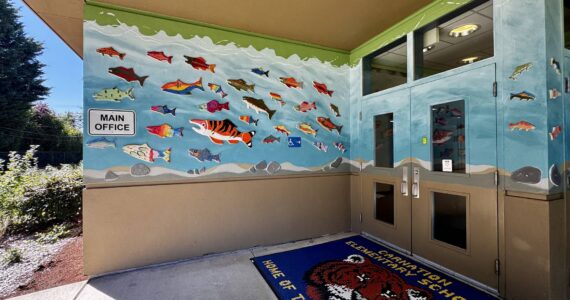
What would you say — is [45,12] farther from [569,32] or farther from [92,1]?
[569,32]

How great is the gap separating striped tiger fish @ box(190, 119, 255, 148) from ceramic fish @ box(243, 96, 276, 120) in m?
0.33

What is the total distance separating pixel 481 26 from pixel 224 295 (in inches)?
145

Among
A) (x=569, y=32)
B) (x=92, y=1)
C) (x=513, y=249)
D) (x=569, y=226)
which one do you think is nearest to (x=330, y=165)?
(x=513, y=249)

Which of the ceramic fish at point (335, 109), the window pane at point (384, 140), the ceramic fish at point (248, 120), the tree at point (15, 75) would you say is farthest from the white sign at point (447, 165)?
the tree at point (15, 75)

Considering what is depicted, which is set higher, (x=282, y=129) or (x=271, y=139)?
(x=282, y=129)

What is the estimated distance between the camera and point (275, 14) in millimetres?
2867

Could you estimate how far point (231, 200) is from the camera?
3.21 meters

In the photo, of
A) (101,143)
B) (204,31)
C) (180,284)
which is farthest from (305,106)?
(180,284)

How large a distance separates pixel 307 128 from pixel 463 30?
2.16 m

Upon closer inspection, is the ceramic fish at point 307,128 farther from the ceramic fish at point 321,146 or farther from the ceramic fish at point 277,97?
the ceramic fish at point 277,97

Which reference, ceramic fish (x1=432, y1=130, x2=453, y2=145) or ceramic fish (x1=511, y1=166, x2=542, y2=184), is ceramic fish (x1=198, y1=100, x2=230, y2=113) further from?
ceramic fish (x1=511, y1=166, x2=542, y2=184)

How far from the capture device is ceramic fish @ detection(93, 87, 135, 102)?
2.65m

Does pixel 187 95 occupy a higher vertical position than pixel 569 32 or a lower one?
lower

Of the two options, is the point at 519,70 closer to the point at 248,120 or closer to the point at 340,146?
the point at 340,146
